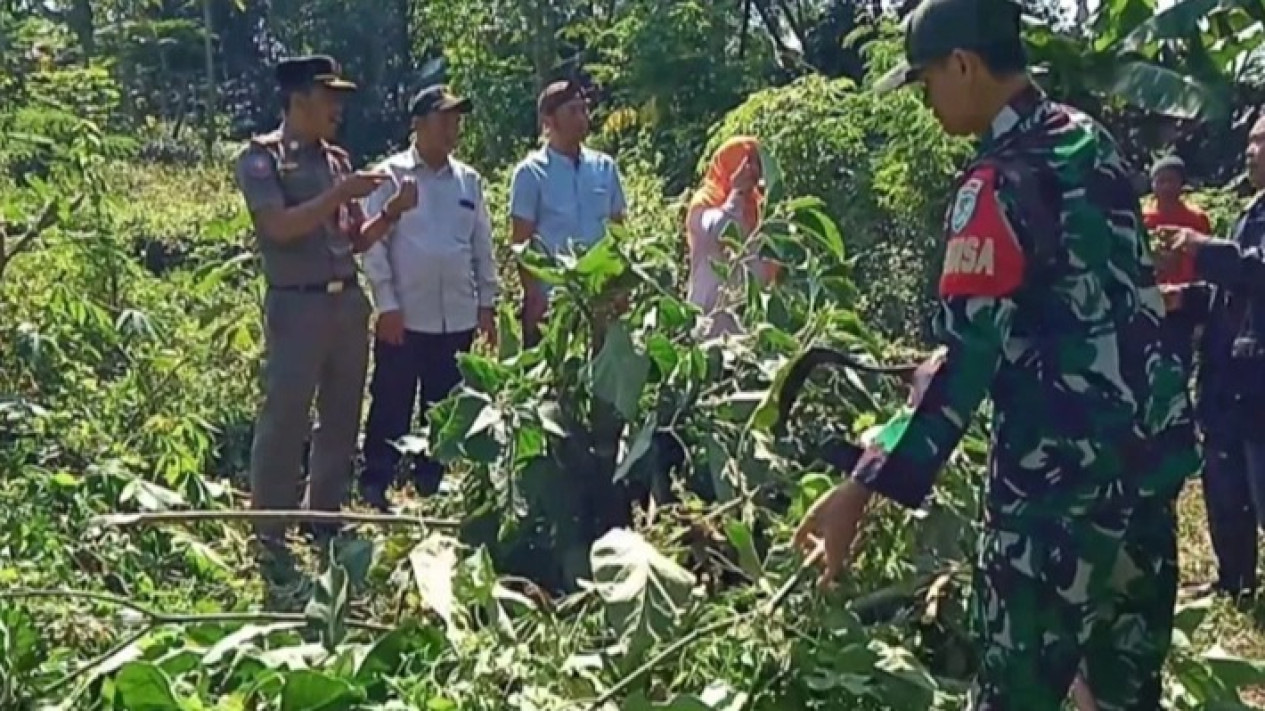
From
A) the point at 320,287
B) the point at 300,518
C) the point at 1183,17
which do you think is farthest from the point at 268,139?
the point at 1183,17

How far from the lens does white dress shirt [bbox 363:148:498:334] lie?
5.83 metres

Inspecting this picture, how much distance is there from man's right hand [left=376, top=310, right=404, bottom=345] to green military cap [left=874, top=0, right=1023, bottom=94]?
3.45m

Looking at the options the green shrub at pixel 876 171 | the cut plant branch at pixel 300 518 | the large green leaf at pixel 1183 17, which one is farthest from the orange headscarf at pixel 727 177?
the green shrub at pixel 876 171

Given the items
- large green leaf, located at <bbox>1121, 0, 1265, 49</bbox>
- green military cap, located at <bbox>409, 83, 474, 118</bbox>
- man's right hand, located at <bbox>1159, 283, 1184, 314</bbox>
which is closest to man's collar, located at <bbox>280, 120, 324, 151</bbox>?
green military cap, located at <bbox>409, 83, 474, 118</bbox>

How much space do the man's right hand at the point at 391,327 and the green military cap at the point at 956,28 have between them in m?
3.45

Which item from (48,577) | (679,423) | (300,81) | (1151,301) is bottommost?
(48,577)

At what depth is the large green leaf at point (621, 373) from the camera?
3.54 meters

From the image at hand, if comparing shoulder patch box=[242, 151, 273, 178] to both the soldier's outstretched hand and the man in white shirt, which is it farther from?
the soldier's outstretched hand

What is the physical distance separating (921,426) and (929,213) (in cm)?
742

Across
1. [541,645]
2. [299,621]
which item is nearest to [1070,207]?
[541,645]

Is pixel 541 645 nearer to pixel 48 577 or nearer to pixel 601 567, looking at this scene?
pixel 601 567

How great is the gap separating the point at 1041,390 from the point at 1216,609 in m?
2.65

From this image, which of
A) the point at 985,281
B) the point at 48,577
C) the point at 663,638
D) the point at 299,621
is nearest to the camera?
the point at 985,281

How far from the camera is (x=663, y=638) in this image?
9.61 feet
